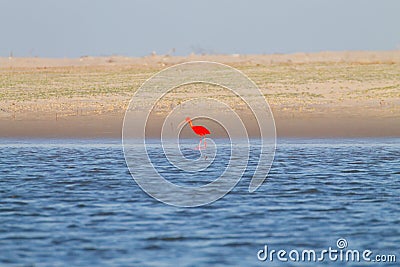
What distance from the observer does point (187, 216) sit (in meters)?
9.30

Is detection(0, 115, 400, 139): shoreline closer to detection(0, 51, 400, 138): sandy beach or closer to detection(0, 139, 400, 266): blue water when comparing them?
detection(0, 51, 400, 138): sandy beach

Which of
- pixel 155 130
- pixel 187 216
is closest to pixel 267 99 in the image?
pixel 155 130

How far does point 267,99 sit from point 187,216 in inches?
483

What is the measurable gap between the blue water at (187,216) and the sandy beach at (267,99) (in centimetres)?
369

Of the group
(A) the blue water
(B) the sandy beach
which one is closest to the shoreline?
(B) the sandy beach

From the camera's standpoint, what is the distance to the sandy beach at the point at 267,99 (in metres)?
17.6

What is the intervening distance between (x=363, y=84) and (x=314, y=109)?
17.3 feet

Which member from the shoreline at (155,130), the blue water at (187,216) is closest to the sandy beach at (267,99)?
the shoreline at (155,130)

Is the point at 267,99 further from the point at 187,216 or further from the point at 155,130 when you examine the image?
the point at 187,216

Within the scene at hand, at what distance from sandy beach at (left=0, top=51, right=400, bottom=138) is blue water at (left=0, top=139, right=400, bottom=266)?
12.1ft

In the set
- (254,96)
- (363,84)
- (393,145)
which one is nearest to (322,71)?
(363,84)

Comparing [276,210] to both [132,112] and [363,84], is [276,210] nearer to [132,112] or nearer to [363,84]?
[132,112]

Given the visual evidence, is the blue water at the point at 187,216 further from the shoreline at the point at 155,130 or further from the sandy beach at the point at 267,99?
the sandy beach at the point at 267,99

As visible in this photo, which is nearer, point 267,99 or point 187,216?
point 187,216
